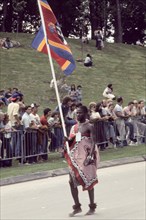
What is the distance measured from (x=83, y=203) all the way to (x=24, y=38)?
40.7 metres

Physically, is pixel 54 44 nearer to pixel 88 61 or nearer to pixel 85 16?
pixel 88 61

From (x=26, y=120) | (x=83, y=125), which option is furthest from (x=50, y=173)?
(x=83, y=125)

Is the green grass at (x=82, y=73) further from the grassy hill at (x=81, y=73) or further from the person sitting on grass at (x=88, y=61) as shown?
the person sitting on grass at (x=88, y=61)

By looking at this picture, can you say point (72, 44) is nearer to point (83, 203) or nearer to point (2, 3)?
point (2, 3)

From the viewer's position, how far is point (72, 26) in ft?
231

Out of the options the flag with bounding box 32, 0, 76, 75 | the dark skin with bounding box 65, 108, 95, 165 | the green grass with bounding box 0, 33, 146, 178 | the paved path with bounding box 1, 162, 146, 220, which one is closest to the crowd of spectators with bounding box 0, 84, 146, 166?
the paved path with bounding box 1, 162, 146, 220

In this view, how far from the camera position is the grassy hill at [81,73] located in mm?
41438

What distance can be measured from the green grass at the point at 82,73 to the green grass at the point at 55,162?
13.5m

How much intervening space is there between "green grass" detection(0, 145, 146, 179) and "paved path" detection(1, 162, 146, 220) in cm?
75

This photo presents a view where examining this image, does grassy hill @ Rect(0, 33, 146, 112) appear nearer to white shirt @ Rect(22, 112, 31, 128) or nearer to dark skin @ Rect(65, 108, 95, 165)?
white shirt @ Rect(22, 112, 31, 128)

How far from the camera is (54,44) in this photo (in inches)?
514

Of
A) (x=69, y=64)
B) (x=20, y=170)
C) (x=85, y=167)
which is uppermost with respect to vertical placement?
(x=69, y=64)

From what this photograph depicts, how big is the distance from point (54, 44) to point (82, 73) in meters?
33.7

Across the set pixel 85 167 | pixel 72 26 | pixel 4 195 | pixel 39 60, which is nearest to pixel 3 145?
pixel 4 195
